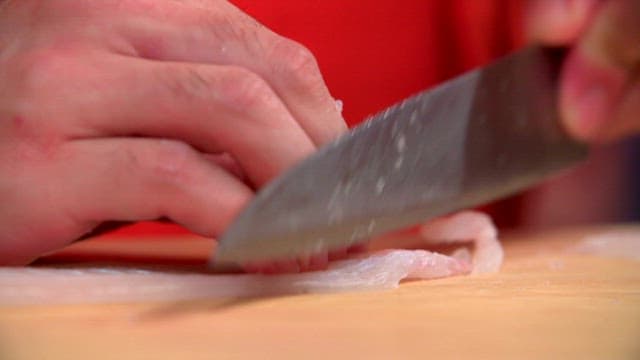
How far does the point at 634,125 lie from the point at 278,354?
20 centimetres

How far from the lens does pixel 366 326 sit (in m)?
0.53

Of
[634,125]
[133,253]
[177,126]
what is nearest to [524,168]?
[634,125]

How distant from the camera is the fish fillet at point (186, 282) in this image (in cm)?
58

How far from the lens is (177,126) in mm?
557

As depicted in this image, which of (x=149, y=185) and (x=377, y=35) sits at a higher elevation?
(x=377, y=35)

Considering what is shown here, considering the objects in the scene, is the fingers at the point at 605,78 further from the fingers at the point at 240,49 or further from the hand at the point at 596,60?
the fingers at the point at 240,49

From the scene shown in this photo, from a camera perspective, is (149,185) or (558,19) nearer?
(558,19)

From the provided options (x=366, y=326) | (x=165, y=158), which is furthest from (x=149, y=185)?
(x=366, y=326)

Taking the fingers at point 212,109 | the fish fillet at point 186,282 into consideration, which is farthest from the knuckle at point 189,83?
the fish fillet at point 186,282

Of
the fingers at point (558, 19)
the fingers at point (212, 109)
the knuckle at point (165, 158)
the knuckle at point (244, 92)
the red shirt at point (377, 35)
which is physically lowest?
the knuckle at point (165, 158)

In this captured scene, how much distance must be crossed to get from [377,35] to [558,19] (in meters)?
0.09

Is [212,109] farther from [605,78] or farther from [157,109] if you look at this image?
[605,78]

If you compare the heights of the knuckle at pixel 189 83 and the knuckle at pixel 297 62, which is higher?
the knuckle at pixel 297 62

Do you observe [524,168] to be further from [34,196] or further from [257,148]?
[34,196]
